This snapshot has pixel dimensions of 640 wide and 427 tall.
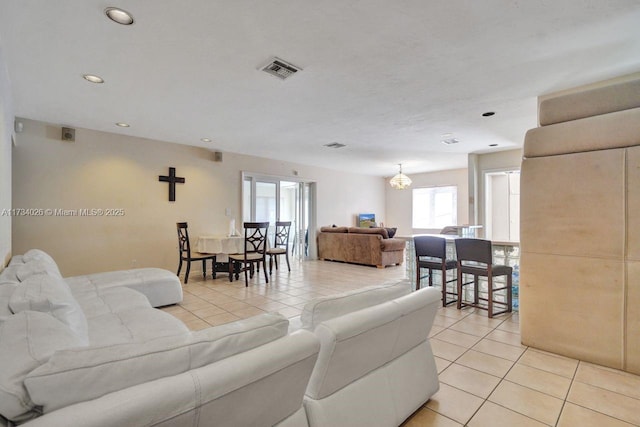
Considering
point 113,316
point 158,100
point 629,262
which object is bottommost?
point 113,316

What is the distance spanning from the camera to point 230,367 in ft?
2.95

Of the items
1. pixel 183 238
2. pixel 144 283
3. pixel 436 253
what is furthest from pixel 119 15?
pixel 436 253

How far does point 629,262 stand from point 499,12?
2.05m

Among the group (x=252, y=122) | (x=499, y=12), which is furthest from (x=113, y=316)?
(x=499, y=12)

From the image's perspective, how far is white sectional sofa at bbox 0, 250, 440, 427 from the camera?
0.74 meters

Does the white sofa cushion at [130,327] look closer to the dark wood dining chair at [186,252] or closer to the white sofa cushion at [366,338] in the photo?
the white sofa cushion at [366,338]

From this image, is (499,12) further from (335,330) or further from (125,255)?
(125,255)

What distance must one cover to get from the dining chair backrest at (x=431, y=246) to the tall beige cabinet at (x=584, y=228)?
102cm

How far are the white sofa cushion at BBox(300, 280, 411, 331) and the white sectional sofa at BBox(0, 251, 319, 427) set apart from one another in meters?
0.20

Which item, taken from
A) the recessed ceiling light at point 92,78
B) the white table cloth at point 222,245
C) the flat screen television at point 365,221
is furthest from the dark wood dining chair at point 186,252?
the flat screen television at point 365,221

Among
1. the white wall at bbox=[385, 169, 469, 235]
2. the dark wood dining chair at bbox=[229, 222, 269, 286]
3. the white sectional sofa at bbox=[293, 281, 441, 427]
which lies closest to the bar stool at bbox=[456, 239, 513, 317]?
the white sectional sofa at bbox=[293, 281, 441, 427]

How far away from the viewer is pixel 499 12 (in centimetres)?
201

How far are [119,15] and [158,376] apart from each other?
2.33 m

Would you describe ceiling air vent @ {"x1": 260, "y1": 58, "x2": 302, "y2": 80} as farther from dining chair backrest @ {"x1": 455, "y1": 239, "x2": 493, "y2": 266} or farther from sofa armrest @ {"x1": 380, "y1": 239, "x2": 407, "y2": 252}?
sofa armrest @ {"x1": 380, "y1": 239, "x2": 407, "y2": 252}
